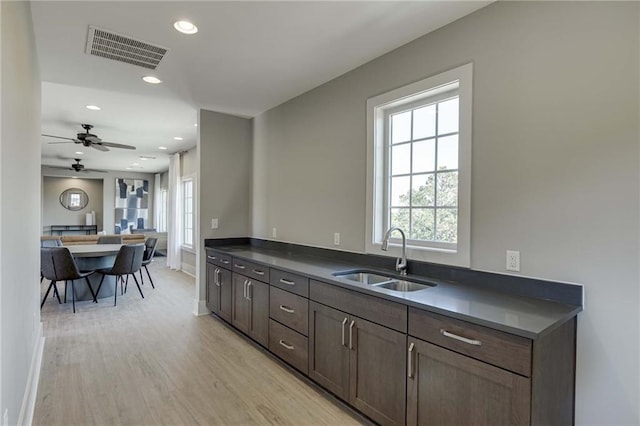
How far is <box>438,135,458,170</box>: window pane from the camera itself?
2.38m

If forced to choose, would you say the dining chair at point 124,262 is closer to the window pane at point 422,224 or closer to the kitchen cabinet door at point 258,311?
the kitchen cabinet door at point 258,311

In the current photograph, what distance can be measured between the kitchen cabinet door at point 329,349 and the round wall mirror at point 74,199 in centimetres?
1222

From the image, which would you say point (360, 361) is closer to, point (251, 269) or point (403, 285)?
point (403, 285)

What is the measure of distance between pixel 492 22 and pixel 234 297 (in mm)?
3262

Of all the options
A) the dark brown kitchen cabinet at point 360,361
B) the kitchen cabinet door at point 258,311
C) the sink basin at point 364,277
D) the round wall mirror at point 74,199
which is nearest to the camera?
the dark brown kitchen cabinet at point 360,361

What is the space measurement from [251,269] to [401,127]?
6.27 ft

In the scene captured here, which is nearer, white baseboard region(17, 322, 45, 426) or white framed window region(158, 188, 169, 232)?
white baseboard region(17, 322, 45, 426)

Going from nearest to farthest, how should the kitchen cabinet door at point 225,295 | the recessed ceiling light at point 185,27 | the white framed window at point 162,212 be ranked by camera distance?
the recessed ceiling light at point 185,27 → the kitchen cabinet door at point 225,295 → the white framed window at point 162,212

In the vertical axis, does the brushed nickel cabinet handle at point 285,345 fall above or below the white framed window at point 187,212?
below

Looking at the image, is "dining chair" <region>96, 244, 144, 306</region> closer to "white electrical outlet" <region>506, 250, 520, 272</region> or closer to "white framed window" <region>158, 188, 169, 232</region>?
"white electrical outlet" <region>506, 250, 520, 272</region>

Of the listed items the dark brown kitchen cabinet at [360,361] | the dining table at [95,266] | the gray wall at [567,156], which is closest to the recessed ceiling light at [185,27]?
the gray wall at [567,156]

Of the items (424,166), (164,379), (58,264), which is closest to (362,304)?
(424,166)

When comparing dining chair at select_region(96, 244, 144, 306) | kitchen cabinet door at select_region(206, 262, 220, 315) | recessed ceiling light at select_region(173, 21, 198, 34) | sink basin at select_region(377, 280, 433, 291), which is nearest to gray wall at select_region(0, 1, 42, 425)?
recessed ceiling light at select_region(173, 21, 198, 34)

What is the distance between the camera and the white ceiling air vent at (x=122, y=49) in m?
2.54
